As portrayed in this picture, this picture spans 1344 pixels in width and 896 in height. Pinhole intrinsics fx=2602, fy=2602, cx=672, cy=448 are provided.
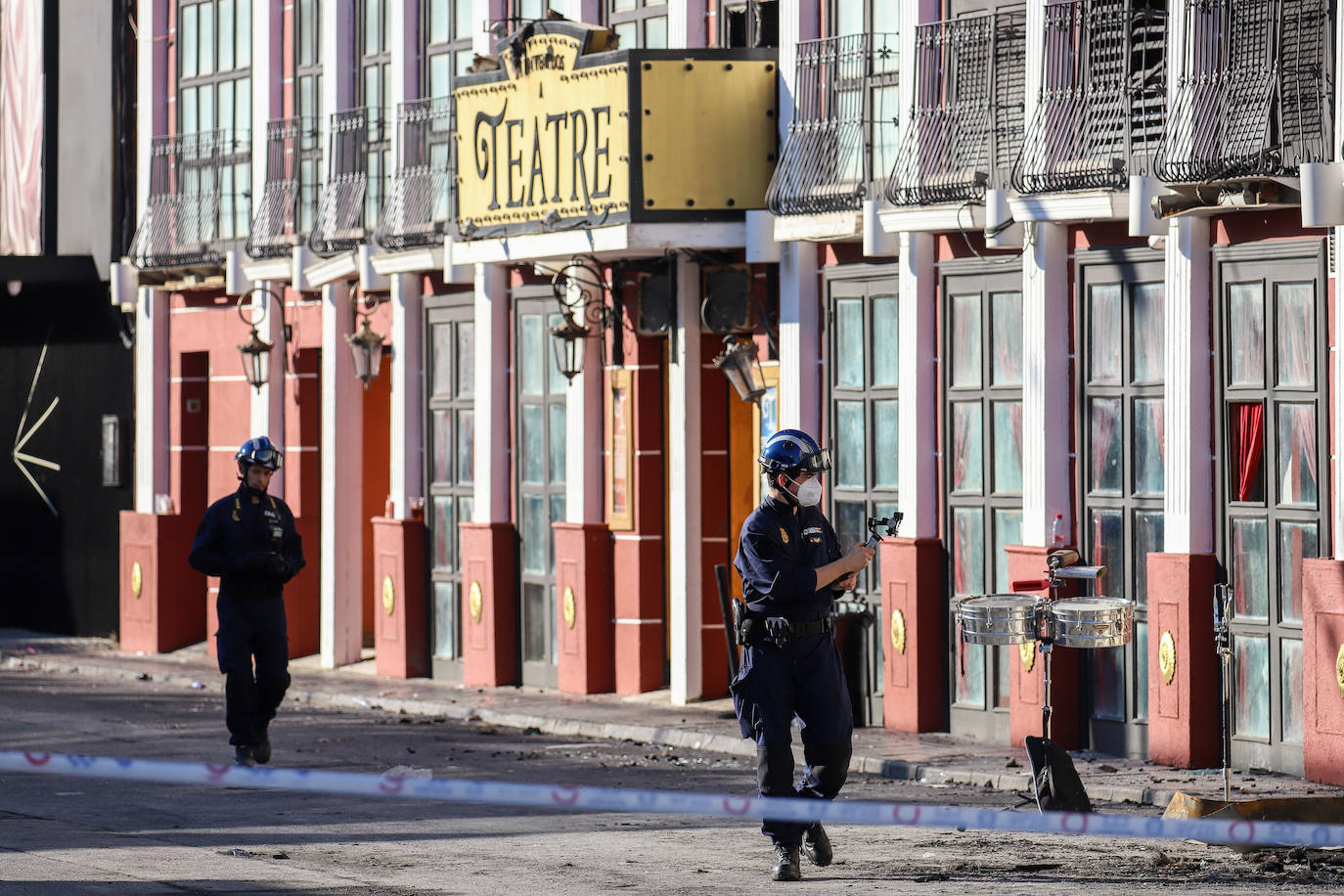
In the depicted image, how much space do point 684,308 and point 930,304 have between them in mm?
2740

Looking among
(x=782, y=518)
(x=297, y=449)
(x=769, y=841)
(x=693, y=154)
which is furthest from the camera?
(x=297, y=449)

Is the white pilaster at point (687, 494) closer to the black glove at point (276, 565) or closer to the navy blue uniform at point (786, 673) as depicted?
the black glove at point (276, 565)

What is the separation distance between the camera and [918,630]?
1747cm

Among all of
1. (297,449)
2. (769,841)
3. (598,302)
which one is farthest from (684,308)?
Answer: (769,841)

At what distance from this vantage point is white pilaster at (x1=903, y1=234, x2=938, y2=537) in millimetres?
17516

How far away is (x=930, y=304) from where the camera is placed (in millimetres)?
17578

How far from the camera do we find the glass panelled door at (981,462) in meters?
17.0

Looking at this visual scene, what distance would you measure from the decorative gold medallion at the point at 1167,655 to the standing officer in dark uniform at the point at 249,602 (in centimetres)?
513

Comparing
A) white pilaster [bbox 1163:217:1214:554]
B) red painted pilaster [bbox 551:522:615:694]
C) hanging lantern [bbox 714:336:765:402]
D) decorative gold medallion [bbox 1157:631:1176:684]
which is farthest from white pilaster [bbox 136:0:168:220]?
decorative gold medallion [bbox 1157:631:1176:684]

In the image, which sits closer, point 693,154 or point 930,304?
point 930,304

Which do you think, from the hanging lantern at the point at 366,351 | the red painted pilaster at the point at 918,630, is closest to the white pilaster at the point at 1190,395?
the red painted pilaster at the point at 918,630

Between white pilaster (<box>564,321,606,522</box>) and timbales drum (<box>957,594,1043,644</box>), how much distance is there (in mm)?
7945

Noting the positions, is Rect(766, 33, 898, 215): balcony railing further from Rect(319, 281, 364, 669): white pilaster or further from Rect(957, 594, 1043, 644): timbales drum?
Rect(319, 281, 364, 669): white pilaster

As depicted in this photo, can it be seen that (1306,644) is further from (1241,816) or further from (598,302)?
(598,302)
